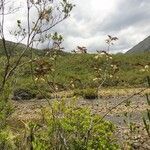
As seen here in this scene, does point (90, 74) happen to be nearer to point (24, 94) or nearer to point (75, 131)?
point (24, 94)

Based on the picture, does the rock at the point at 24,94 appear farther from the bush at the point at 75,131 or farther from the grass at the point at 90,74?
the bush at the point at 75,131

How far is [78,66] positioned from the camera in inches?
3004

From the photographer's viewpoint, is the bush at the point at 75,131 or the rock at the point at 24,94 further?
the rock at the point at 24,94

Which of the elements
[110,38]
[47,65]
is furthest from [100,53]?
[47,65]

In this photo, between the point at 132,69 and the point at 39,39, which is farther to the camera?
the point at 132,69

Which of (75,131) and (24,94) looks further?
(24,94)

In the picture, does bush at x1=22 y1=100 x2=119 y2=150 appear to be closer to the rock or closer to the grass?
the rock

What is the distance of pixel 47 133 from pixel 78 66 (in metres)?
65.1

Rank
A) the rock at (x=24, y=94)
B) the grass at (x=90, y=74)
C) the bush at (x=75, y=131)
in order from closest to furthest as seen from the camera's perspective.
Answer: the bush at (x=75, y=131) → the rock at (x=24, y=94) → the grass at (x=90, y=74)

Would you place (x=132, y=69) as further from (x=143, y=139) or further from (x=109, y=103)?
(x=143, y=139)

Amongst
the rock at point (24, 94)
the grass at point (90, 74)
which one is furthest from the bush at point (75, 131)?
the grass at point (90, 74)

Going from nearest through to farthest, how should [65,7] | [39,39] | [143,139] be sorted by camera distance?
1. [65,7]
2. [39,39]
3. [143,139]

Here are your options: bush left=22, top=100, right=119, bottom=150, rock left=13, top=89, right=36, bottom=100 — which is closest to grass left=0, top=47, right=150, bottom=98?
rock left=13, top=89, right=36, bottom=100

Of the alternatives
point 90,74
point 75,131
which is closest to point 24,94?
point 90,74
